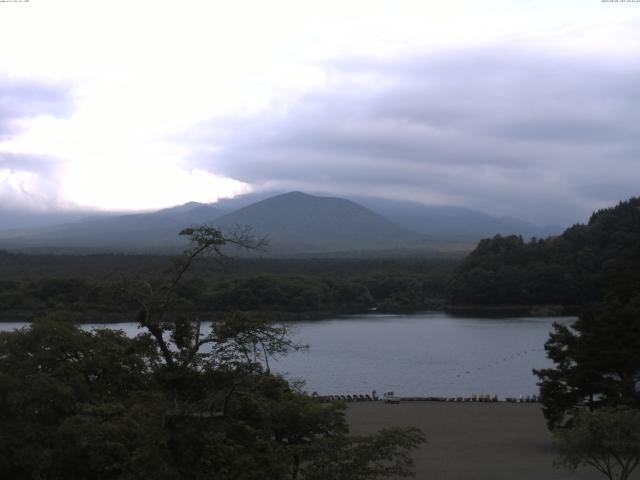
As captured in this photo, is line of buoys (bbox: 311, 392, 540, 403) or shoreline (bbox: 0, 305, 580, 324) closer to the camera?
line of buoys (bbox: 311, 392, 540, 403)

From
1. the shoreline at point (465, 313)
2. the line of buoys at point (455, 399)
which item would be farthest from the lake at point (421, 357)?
the shoreline at point (465, 313)

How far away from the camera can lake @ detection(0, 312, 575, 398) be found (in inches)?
1145

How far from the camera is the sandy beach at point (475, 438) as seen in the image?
14826 millimetres

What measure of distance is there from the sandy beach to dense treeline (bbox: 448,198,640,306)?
40565mm

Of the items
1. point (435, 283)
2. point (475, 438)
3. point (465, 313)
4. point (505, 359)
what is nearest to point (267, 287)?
point (465, 313)

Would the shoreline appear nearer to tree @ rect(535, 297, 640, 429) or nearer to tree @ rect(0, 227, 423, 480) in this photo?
tree @ rect(535, 297, 640, 429)

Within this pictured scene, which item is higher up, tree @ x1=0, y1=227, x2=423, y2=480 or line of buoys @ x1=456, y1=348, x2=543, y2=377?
tree @ x1=0, y1=227, x2=423, y2=480

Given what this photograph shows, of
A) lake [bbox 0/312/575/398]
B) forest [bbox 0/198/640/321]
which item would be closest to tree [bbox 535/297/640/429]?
lake [bbox 0/312/575/398]

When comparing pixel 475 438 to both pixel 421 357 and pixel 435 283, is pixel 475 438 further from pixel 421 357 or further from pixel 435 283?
pixel 435 283

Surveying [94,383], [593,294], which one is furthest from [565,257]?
[94,383]

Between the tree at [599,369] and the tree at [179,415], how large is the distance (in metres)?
9.17

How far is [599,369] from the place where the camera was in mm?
16750

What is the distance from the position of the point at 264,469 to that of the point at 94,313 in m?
41.9

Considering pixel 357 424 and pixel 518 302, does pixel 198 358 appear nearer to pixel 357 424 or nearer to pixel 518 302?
Result: pixel 357 424
